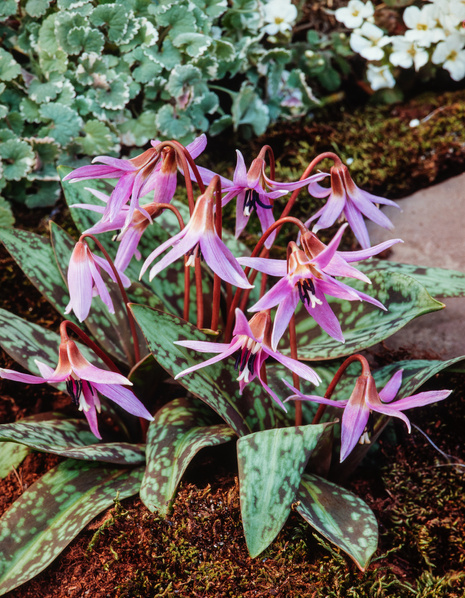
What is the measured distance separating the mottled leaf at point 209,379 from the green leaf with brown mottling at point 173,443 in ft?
0.22

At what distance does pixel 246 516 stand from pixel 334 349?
54 cm

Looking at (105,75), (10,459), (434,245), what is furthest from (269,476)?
(105,75)

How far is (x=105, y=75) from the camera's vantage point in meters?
2.34

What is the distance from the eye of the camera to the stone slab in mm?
1943

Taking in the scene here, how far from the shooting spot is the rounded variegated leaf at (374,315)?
1.38 metres

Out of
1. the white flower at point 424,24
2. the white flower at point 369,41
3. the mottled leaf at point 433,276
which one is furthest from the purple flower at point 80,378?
the white flower at point 424,24

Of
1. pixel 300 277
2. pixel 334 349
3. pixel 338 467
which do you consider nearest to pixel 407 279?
pixel 334 349

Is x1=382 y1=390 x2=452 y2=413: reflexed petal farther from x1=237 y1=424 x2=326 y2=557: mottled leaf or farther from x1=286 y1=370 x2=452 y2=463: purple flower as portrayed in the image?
x1=237 y1=424 x2=326 y2=557: mottled leaf

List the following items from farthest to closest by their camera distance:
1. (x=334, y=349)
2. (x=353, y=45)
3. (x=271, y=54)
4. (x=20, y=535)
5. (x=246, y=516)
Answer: (x=353, y=45) < (x=271, y=54) < (x=334, y=349) < (x=20, y=535) < (x=246, y=516)

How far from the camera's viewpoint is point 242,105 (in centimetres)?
260

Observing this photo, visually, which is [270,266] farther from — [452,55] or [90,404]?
[452,55]

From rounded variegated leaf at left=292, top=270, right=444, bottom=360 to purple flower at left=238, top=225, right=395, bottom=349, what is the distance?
0.72 feet

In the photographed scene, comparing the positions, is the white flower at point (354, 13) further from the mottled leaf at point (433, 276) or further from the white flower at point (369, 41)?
the mottled leaf at point (433, 276)

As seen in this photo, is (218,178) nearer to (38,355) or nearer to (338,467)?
(38,355)
